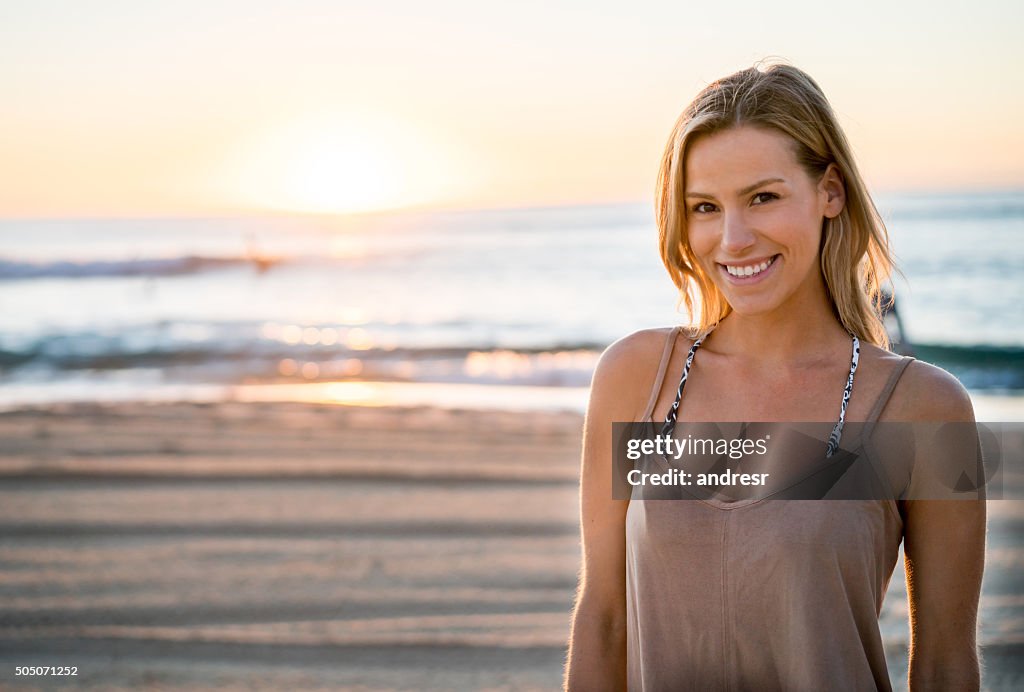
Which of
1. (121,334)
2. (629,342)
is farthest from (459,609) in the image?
(121,334)

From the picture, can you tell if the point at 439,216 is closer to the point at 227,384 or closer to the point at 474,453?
the point at 227,384

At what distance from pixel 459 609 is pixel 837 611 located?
3528 mm

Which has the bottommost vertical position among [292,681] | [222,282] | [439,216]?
[292,681]

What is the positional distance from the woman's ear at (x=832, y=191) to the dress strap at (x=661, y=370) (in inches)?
20.1

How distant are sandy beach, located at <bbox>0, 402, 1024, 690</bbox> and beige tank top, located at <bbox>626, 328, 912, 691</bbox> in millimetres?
2534

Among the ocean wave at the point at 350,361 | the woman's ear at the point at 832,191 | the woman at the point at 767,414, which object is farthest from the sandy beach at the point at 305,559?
the ocean wave at the point at 350,361

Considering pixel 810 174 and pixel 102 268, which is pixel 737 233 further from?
pixel 102 268

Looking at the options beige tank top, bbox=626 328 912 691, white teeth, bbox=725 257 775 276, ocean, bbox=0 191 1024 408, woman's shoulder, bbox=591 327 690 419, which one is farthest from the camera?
ocean, bbox=0 191 1024 408

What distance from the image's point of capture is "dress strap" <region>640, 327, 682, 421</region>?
8.34 feet

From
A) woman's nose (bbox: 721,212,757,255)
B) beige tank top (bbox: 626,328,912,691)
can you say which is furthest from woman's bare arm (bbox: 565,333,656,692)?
woman's nose (bbox: 721,212,757,255)

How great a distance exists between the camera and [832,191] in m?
2.56

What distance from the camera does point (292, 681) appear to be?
468 centimetres

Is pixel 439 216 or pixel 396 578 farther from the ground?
pixel 439 216

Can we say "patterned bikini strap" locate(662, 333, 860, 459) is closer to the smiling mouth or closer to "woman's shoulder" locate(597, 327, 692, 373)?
"woman's shoulder" locate(597, 327, 692, 373)
